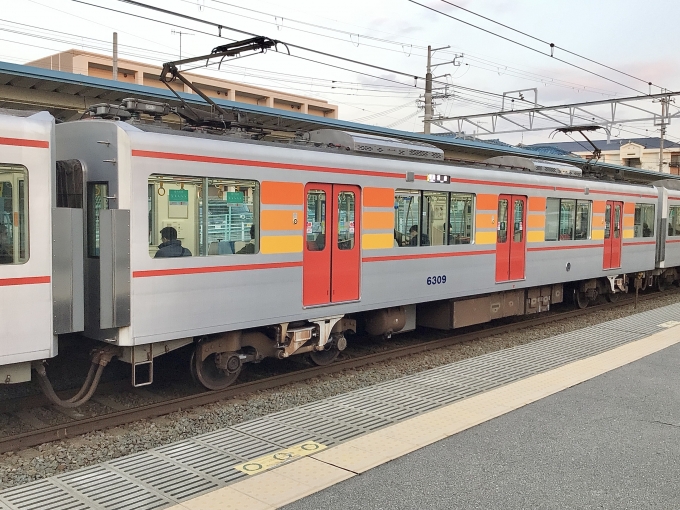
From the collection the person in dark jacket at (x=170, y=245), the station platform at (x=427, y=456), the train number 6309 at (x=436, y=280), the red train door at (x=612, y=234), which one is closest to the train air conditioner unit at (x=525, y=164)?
the red train door at (x=612, y=234)

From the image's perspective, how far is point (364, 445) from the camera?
215 inches

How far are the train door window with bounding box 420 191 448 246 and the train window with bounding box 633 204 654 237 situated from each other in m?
8.33

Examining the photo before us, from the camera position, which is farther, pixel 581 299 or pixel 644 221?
pixel 644 221

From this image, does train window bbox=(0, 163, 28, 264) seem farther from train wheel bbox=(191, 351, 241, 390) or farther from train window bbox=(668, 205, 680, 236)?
train window bbox=(668, 205, 680, 236)

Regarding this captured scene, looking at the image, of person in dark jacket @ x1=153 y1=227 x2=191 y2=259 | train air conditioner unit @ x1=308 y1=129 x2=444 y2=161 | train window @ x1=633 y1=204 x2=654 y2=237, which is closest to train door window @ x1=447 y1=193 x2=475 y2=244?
train air conditioner unit @ x1=308 y1=129 x2=444 y2=161

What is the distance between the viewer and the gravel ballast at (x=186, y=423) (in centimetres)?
559

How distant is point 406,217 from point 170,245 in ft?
13.3

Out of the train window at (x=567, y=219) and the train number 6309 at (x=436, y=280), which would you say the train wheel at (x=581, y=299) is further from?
the train number 6309 at (x=436, y=280)

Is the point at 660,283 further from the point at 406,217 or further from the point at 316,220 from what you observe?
the point at 316,220

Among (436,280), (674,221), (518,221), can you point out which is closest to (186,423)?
(436,280)

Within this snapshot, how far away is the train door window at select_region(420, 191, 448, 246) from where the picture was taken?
32.7 feet

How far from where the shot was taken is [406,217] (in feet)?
31.6

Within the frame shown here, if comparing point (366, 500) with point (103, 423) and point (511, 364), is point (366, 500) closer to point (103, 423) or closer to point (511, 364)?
point (103, 423)

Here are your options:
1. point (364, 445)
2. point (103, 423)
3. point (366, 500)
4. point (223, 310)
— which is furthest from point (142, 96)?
point (366, 500)
